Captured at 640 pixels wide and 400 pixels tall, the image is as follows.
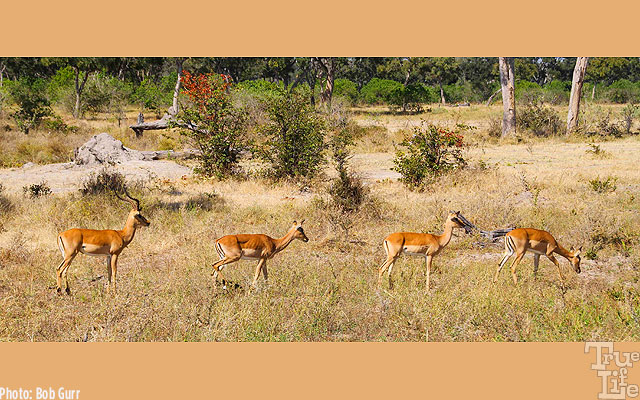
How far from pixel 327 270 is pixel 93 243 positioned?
346cm

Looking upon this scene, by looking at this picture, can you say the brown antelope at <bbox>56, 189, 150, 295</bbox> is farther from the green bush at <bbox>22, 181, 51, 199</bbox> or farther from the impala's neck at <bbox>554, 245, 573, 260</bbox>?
the green bush at <bbox>22, 181, 51, 199</bbox>

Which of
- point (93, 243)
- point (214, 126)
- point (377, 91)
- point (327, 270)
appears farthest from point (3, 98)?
point (377, 91)

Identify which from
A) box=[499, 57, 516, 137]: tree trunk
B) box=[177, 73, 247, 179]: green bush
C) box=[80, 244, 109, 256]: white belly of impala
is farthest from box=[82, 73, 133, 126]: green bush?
box=[80, 244, 109, 256]: white belly of impala

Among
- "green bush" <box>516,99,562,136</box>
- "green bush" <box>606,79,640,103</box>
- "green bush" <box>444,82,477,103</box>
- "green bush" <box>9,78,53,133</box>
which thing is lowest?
"green bush" <box>516,99,562,136</box>

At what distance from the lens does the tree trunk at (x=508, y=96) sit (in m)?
28.8

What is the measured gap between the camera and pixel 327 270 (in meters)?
8.50

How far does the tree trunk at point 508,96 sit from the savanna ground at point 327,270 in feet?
40.8

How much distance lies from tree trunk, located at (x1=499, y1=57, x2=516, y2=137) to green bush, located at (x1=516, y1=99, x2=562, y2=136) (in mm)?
2059

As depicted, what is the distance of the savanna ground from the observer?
6.30m

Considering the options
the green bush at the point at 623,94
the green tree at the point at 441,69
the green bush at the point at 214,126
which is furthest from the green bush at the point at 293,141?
the green bush at the point at 623,94

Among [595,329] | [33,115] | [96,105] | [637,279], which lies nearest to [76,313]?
[595,329]

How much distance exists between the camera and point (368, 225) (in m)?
11.6

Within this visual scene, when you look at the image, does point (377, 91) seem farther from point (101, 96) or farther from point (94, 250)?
point (94, 250)

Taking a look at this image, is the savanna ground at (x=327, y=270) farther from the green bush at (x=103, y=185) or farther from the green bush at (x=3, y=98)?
the green bush at (x=3, y=98)
